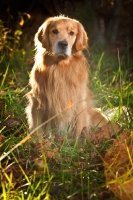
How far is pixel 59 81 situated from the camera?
14.2 feet

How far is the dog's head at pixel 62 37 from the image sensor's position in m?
4.13

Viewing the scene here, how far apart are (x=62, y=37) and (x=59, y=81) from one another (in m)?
0.45

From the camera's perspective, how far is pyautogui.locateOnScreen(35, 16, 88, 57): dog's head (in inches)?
163

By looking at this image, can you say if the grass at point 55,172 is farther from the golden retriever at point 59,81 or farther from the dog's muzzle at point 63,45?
the dog's muzzle at point 63,45

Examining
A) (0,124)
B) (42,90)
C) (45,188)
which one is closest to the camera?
(45,188)

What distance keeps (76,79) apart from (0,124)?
2.82 ft

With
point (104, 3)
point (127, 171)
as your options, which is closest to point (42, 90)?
point (127, 171)

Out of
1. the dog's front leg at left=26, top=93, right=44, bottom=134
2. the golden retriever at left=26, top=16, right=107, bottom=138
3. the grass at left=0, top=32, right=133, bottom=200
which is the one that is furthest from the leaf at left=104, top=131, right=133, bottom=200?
the dog's front leg at left=26, top=93, right=44, bottom=134

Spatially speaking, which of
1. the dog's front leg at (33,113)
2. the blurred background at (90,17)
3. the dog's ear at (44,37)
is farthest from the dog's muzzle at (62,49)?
the blurred background at (90,17)

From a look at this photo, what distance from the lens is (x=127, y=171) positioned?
2857 millimetres

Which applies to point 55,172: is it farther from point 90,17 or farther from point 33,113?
point 90,17

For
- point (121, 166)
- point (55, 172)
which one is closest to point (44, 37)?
point (55, 172)

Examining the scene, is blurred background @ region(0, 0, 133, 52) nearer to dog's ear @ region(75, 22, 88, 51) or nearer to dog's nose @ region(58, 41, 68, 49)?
dog's ear @ region(75, 22, 88, 51)

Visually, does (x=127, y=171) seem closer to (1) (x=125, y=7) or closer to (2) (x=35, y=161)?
(2) (x=35, y=161)
